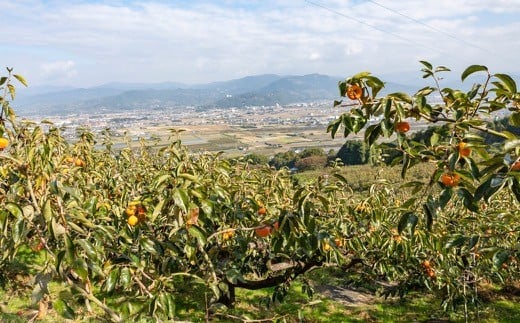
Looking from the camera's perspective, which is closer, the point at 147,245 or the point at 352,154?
the point at 147,245

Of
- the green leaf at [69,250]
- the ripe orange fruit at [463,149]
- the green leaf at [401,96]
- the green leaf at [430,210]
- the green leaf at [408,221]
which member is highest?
the green leaf at [401,96]

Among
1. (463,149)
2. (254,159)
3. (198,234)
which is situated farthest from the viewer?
(254,159)

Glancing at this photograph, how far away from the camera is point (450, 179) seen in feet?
6.84

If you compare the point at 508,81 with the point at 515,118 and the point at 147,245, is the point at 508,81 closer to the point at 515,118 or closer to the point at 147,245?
the point at 515,118

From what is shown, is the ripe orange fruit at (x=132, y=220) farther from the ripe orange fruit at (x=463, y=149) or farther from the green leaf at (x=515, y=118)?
the green leaf at (x=515, y=118)

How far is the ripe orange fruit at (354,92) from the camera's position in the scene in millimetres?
2270

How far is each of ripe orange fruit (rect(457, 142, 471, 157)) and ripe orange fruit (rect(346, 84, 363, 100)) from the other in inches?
23.8

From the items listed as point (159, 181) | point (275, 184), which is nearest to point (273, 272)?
point (275, 184)

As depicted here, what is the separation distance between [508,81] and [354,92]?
32.5 inches

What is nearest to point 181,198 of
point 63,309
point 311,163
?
point 63,309

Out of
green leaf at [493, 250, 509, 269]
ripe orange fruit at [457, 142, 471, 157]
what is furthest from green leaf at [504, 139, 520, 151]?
green leaf at [493, 250, 509, 269]

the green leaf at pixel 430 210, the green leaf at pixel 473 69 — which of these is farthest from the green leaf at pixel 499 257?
the green leaf at pixel 473 69

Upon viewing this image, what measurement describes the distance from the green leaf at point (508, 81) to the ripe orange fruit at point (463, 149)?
0.41 m

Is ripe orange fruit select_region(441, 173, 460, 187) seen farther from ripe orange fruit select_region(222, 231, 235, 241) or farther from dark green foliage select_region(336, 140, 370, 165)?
dark green foliage select_region(336, 140, 370, 165)
